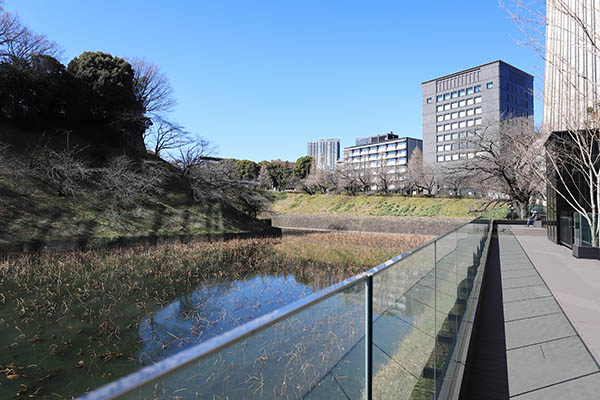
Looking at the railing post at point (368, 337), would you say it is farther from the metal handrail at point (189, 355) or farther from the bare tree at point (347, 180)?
the bare tree at point (347, 180)

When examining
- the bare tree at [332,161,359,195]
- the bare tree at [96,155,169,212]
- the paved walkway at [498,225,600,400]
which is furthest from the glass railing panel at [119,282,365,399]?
the bare tree at [332,161,359,195]

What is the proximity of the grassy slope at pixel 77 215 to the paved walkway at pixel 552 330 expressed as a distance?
18.9 metres

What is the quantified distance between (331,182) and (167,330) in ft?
161

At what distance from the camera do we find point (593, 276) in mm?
7793

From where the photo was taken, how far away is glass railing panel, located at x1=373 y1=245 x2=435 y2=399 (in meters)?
1.75

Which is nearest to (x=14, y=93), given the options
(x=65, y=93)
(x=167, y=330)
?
(x=65, y=93)

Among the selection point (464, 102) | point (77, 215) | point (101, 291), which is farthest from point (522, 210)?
point (464, 102)

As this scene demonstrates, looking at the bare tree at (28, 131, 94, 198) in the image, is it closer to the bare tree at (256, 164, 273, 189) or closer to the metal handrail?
the metal handrail

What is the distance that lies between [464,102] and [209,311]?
A: 73.7 metres

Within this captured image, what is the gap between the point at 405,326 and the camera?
215cm

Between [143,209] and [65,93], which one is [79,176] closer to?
[143,209]

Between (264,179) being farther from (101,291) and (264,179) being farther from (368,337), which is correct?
(368,337)

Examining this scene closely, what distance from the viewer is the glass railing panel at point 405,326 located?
175 cm

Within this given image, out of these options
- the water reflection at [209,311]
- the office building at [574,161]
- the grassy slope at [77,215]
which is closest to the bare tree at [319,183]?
the grassy slope at [77,215]
